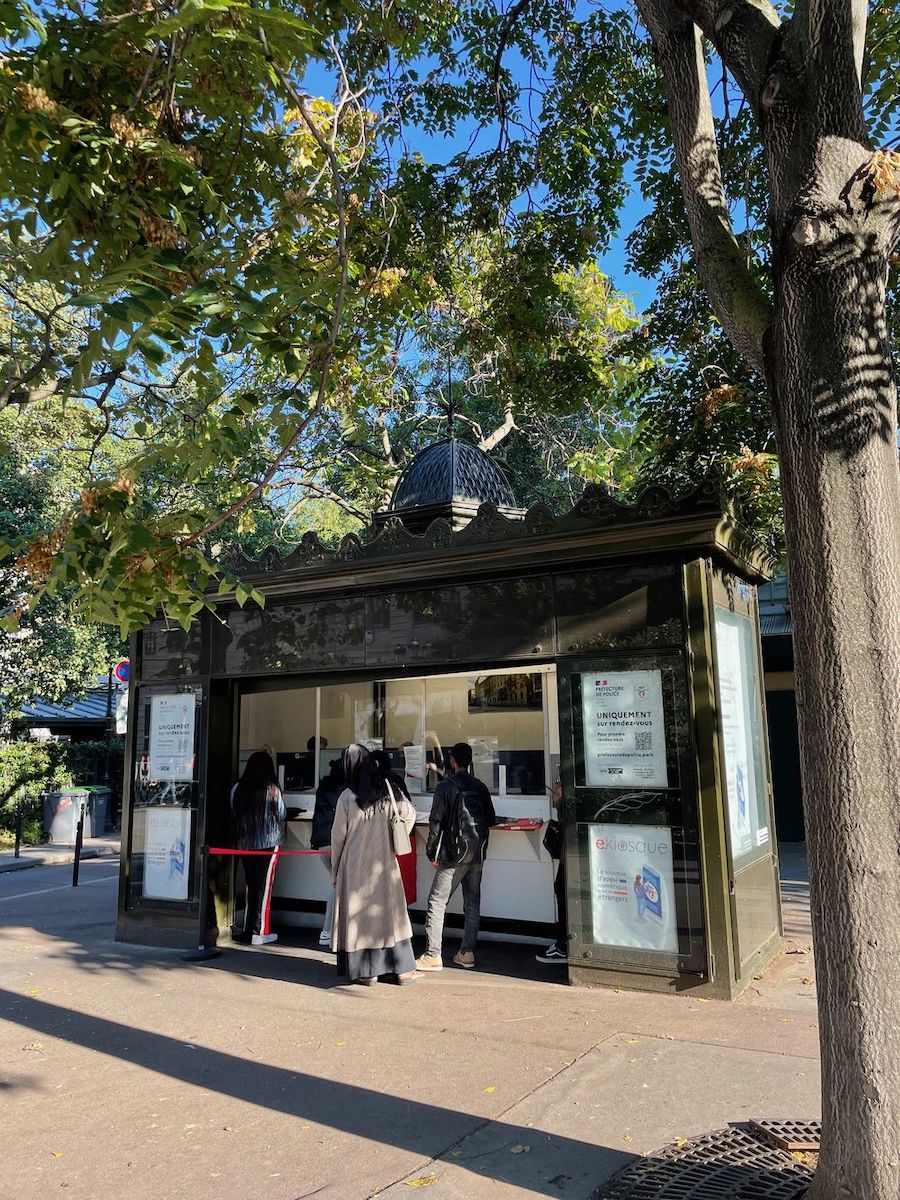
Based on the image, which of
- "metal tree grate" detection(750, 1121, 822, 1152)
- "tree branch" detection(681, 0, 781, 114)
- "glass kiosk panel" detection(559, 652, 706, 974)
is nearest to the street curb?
"glass kiosk panel" detection(559, 652, 706, 974)

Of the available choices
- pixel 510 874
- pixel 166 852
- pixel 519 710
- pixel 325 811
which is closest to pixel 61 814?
pixel 166 852

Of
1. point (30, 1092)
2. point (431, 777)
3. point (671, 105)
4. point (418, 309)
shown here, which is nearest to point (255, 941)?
point (431, 777)

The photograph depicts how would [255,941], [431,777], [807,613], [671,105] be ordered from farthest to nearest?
1. [431,777]
2. [255,941]
3. [671,105]
4. [807,613]

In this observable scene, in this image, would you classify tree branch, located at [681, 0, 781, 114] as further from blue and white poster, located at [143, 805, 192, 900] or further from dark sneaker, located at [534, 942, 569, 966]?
blue and white poster, located at [143, 805, 192, 900]

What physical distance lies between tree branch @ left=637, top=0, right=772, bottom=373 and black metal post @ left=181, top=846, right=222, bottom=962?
21.9 ft

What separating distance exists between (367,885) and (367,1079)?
217cm

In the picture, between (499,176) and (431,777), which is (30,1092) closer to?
(431,777)

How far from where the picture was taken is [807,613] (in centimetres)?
331

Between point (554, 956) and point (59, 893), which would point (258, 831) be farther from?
point (59, 893)

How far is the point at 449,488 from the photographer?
9.38 metres

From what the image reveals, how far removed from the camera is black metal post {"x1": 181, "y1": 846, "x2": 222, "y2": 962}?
8.22 meters

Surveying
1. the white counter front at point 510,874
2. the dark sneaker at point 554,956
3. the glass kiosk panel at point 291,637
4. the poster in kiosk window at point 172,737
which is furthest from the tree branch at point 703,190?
the poster in kiosk window at point 172,737

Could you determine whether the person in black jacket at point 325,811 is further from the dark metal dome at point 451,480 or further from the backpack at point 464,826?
the dark metal dome at point 451,480

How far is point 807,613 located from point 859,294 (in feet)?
3.91
